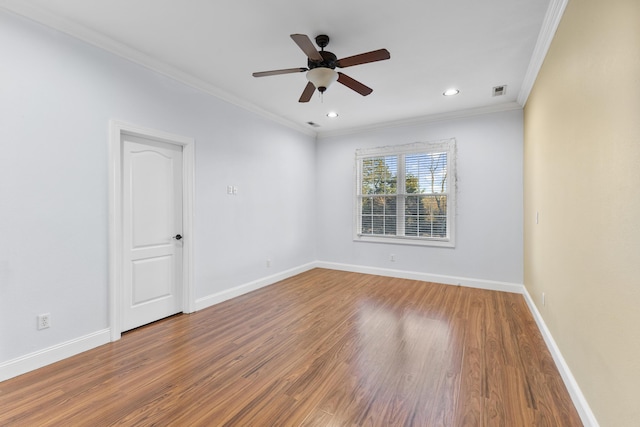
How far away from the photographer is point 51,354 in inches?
92.8

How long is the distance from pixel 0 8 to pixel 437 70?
3828 mm

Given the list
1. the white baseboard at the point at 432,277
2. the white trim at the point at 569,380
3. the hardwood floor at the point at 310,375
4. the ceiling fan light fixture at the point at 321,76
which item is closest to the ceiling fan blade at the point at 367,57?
the ceiling fan light fixture at the point at 321,76

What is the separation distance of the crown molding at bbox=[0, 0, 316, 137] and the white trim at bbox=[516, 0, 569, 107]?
3431mm

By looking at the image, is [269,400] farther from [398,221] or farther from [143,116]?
[398,221]

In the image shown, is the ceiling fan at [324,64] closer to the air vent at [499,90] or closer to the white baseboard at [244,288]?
the air vent at [499,90]

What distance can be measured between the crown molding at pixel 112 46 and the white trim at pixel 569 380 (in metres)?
4.43

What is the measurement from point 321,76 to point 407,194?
10.0ft

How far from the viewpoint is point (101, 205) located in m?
2.68

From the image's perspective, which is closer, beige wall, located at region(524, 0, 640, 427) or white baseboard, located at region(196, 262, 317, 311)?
beige wall, located at region(524, 0, 640, 427)

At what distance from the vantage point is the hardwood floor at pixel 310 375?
1778 millimetres

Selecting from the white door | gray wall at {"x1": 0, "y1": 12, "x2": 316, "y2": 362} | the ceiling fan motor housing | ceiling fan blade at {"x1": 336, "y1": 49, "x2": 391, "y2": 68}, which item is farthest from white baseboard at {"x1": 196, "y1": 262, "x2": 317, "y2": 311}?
ceiling fan blade at {"x1": 336, "y1": 49, "x2": 391, "y2": 68}

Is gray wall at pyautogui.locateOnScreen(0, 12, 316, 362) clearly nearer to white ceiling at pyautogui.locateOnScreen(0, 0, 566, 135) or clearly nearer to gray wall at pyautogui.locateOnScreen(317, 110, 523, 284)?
white ceiling at pyautogui.locateOnScreen(0, 0, 566, 135)

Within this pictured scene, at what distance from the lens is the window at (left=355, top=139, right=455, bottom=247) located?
4.79m

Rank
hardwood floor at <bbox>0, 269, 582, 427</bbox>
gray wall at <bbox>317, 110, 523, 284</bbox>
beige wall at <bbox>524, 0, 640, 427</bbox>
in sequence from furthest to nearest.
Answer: gray wall at <bbox>317, 110, 523, 284</bbox> < hardwood floor at <bbox>0, 269, 582, 427</bbox> < beige wall at <bbox>524, 0, 640, 427</bbox>
